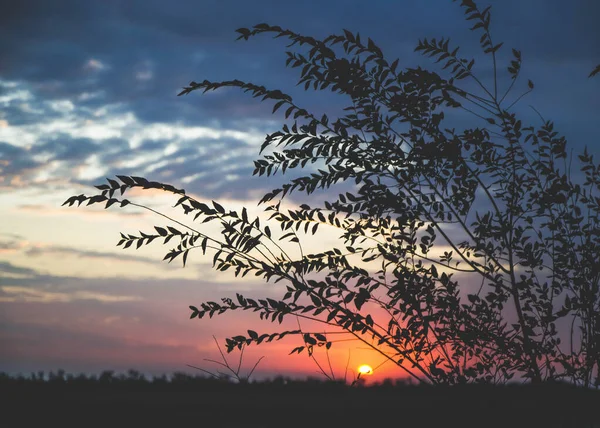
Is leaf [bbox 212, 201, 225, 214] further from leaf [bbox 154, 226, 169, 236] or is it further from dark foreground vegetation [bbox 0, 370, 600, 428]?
dark foreground vegetation [bbox 0, 370, 600, 428]

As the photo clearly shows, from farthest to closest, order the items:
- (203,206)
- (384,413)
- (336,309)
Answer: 1. (384,413)
2. (336,309)
3. (203,206)

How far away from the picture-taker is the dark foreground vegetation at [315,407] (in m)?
5.31

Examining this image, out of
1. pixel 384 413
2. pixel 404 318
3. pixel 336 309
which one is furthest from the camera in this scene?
pixel 384 413

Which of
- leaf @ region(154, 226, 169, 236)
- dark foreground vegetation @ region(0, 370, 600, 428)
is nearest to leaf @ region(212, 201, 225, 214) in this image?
leaf @ region(154, 226, 169, 236)

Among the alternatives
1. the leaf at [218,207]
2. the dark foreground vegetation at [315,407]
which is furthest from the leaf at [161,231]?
the dark foreground vegetation at [315,407]

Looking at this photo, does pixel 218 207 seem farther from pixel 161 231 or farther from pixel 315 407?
pixel 315 407

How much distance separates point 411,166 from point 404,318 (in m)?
1.33

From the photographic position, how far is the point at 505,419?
5230mm

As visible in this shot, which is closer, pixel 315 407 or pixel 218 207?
pixel 218 207

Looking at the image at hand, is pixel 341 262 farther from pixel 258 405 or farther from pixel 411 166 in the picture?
pixel 258 405

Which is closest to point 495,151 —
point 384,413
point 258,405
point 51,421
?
point 384,413

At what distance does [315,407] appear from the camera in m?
5.81

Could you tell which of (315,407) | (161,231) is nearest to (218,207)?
(161,231)

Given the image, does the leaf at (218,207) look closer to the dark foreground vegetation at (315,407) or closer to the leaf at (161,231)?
the leaf at (161,231)
